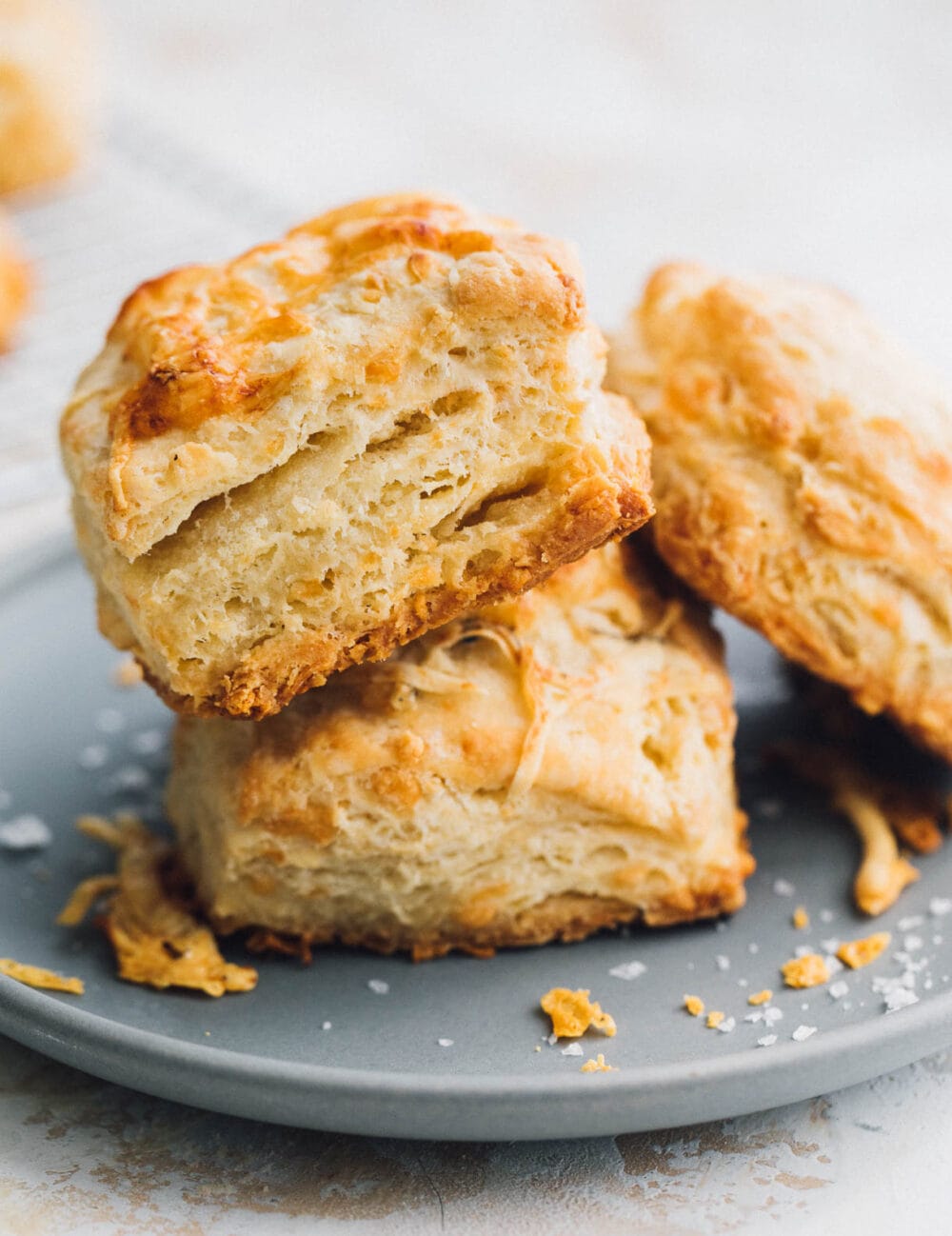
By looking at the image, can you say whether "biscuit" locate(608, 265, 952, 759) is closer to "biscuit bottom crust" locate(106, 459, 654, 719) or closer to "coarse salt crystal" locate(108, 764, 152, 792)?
"biscuit bottom crust" locate(106, 459, 654, 719)

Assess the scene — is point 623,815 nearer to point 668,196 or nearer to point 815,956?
point 815,956

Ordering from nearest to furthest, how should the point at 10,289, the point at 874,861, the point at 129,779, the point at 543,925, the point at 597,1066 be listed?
the point at 597,1066 < the point at 543,925 < the point at 874,861 < the point at 129,779 < the point at 10,289

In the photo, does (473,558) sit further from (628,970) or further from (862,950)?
(862,950)

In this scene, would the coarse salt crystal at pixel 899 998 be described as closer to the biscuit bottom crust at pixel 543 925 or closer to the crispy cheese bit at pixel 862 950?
the crispy cheese bit at pixel 862 950

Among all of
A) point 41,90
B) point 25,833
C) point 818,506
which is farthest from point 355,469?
point 41,90

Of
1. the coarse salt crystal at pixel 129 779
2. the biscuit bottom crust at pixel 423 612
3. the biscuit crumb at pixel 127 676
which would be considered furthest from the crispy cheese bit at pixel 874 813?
the biscuit crumb at pixel 127 676

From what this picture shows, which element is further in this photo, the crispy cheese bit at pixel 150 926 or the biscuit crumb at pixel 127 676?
the biscuit crumb at pixel 127 676
